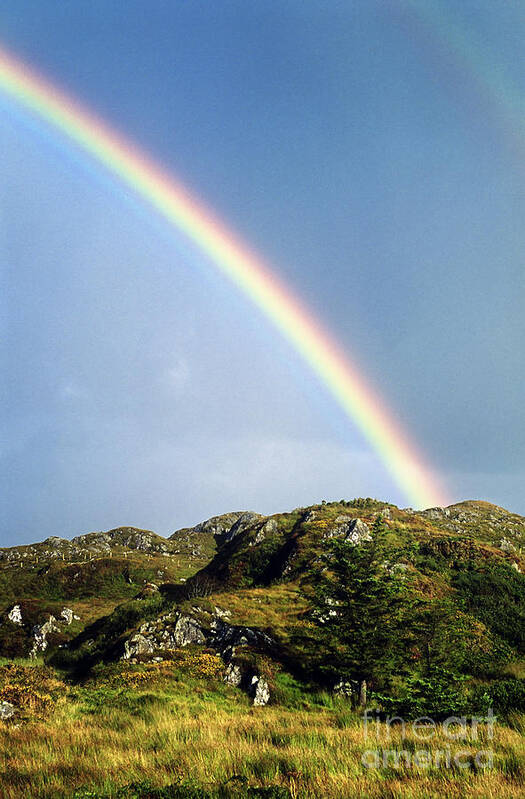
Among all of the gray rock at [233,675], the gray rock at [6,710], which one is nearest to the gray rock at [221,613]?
the gray rock at [233,675]

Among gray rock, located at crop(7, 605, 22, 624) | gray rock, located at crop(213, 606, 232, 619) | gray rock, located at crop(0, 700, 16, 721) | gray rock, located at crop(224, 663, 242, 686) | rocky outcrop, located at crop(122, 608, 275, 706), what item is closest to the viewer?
gray rock, located at crop(0, 700, 16, 721)

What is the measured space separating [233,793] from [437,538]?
51.4 metres

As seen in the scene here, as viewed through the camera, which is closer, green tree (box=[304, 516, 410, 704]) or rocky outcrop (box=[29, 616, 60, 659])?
green tree (box=[304, 516, 410, 704])

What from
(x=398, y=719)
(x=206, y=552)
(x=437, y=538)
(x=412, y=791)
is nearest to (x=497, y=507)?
(x=437, y=538)

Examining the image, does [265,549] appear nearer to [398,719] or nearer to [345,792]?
[398,719]

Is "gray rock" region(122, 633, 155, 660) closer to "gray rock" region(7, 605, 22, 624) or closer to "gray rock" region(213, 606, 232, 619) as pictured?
"gray rock" region(213, 606, 232, 619)

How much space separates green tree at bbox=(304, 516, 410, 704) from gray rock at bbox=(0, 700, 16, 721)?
11.9 meters

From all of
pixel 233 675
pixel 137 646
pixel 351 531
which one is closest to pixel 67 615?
pixel 137 646

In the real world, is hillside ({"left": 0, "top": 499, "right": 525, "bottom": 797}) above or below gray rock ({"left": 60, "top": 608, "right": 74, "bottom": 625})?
above

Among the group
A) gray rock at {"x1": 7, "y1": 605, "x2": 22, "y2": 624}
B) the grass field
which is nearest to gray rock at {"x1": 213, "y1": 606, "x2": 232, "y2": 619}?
the grass field

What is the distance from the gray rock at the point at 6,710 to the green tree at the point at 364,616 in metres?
11.9

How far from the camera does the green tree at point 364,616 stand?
16.4 metres

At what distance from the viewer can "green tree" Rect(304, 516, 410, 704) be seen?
16.4m

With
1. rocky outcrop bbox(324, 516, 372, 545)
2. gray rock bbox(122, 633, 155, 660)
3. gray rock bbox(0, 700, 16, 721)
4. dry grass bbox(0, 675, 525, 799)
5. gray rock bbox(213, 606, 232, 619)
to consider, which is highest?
rocky outcrop bbox(324, 516, 372, 545)
